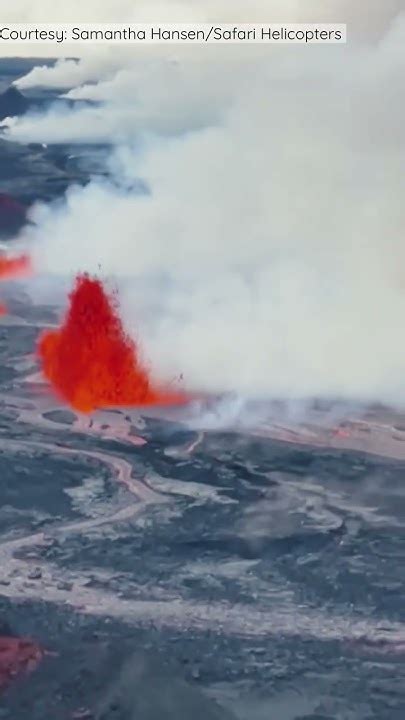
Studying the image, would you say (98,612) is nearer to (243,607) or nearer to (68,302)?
(243,607)

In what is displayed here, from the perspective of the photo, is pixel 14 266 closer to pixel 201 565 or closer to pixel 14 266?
pixel 14 266

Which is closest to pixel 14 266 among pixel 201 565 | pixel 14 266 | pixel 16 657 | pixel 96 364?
pixel 14 266

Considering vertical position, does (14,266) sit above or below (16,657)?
above

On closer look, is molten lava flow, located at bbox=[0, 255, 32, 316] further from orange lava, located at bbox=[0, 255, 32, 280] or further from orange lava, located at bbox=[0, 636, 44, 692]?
orange lava, located at bbox=[0, 636, 44, 692]

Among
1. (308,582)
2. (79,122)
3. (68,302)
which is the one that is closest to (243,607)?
(308,582)

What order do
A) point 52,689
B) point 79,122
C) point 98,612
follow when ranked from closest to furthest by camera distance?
point 52,689, point 98,612, point 79,122

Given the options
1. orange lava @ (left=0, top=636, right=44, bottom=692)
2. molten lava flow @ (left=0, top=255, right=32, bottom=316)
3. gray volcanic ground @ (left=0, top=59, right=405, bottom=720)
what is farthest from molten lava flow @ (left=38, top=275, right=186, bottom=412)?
orange lava @ (left=0, top=636, right=44, bottom=692)
